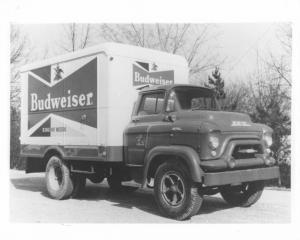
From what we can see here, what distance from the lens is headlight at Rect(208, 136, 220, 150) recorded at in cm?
656

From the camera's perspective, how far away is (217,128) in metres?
6.64

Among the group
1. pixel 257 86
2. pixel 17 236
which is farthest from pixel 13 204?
pixel 257 86

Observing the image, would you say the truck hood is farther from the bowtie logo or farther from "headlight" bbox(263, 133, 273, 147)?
the bowtie logo

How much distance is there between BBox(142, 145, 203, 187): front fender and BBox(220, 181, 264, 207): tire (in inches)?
51.8

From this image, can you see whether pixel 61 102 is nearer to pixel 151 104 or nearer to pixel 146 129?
pixel 151 104

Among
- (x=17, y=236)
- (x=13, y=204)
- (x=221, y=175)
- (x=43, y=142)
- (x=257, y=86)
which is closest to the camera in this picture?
(x=17, y=236)

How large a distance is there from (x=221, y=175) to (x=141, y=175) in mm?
1878

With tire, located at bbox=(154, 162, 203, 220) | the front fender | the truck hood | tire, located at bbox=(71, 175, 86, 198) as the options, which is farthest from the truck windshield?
tire, located at bbox=(71, 175, 86, 198)

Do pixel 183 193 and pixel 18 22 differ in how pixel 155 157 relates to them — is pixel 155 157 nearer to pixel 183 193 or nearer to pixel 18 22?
pixel 183 193

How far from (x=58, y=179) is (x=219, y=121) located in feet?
14.6

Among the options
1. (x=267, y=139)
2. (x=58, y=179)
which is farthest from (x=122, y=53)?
(x=58, y=179)

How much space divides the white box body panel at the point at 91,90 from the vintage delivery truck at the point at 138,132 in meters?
0.02

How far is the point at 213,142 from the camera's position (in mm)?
6578

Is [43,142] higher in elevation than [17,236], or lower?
higher
